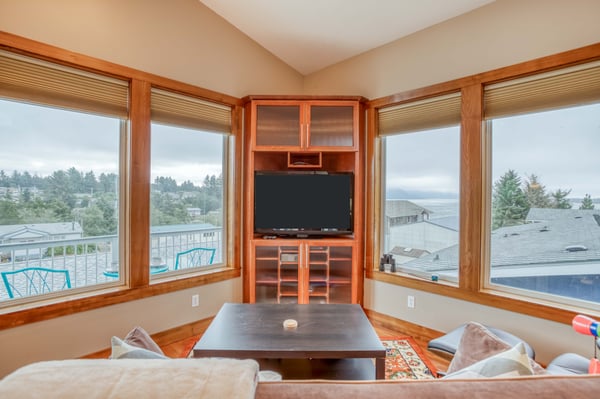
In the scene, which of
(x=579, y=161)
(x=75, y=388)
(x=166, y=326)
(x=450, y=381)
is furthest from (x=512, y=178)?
(x=166, y=326)

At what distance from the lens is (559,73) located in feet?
7.26

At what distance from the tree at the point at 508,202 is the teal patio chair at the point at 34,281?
12.0 feet

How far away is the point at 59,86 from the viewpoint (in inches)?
90.0

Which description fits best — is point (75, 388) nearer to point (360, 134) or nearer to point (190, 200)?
point (190, 200)

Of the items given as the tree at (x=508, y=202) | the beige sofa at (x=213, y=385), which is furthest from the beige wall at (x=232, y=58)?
the beige sofa at (x=213, y=385)

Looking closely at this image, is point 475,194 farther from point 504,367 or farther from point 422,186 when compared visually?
point 504,367

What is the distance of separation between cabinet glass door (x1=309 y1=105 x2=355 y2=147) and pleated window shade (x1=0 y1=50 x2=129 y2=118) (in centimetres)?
184

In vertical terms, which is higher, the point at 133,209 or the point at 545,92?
the point at 545,92

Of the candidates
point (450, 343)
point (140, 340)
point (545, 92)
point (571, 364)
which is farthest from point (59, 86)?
point (571, 364)

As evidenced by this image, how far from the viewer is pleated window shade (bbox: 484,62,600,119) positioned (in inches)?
83.0

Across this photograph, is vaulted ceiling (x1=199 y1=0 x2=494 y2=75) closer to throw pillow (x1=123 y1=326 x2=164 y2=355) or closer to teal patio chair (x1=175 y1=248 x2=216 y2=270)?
teal patio chair (x1=175 y1=248 x2=216 y2=270)

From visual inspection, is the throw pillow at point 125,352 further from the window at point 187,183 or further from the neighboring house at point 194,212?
the neighboring house at point 194,212

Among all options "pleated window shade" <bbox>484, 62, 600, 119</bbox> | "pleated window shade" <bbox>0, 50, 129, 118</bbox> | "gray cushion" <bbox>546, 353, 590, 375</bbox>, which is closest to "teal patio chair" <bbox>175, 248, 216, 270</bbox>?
"pleated window shade" <bbox>0, 50, 129, 118</bbox>

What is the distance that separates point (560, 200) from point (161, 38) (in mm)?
3696
